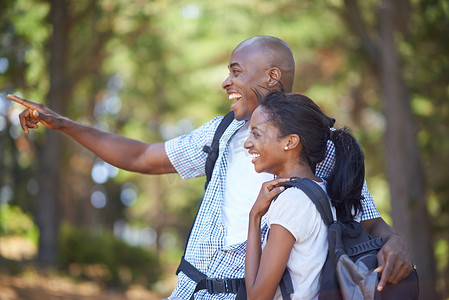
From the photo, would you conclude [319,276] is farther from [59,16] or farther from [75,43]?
[75,43]

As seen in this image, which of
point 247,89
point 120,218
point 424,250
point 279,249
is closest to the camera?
point 279,249

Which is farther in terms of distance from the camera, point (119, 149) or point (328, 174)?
point (119, 149)

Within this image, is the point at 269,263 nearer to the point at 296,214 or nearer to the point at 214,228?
the point at 296,214

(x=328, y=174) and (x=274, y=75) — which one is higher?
(x=274, y=75)

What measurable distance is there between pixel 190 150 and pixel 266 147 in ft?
2.07

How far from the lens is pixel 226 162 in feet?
9.01

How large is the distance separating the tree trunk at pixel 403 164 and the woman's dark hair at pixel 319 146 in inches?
267

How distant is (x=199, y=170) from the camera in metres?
2.98

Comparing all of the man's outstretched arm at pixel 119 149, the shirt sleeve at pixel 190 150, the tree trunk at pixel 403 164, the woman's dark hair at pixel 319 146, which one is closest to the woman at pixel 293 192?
the woman's dark hair at pixel 319 146

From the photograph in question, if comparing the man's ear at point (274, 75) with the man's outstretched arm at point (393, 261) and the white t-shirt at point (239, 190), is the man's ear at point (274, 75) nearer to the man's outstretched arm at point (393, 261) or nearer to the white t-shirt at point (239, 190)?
the white t-shirt at point (239, 190)

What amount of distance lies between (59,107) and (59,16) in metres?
1.92

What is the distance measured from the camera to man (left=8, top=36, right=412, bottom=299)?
2.54m

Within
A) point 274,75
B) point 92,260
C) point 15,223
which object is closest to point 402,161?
point 274,75

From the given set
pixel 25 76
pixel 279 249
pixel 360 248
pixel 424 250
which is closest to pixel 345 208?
pixel 360 248
